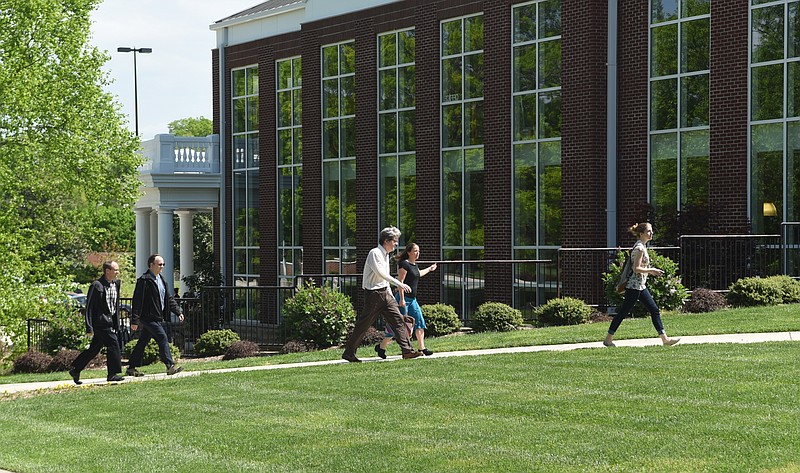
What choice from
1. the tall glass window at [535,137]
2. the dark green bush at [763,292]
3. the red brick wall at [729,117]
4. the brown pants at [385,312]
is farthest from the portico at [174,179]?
the brown pants at [385,312]

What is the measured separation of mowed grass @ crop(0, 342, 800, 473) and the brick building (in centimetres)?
1057

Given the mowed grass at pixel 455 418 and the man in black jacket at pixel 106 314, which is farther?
the man in black jacket at pixel 106 314

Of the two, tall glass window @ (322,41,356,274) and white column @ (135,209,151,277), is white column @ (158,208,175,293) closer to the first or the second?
white column @ (135,209,151,277)

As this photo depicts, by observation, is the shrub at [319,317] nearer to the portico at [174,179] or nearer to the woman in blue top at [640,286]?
the woman in blue top at [640,286]

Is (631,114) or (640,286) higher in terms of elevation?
(631,114)

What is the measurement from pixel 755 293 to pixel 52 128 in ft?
69.4

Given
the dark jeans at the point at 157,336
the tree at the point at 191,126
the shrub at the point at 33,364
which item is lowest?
the shrub at the point at 33,364

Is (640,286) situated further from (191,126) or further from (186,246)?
(191,126)

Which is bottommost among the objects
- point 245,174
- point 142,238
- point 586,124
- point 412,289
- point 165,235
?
point 412,289

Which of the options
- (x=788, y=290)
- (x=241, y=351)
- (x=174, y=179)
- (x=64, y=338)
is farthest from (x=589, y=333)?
(x=174, y=179)

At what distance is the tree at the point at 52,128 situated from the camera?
30.0 m

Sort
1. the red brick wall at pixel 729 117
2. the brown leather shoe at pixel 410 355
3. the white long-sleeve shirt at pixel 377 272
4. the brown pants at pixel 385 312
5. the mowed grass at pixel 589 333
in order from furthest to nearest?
the red brick wall at pixel 729 117 → the mowed grass at pixel 589 333 → the brown leather shoe at pixel 410 355 → the brown pants at pixel 385 312 → the white long-sleeve shirt at pixel 377 272

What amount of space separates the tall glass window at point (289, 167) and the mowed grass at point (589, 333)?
1706 centimetres

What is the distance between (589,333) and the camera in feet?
58.1
